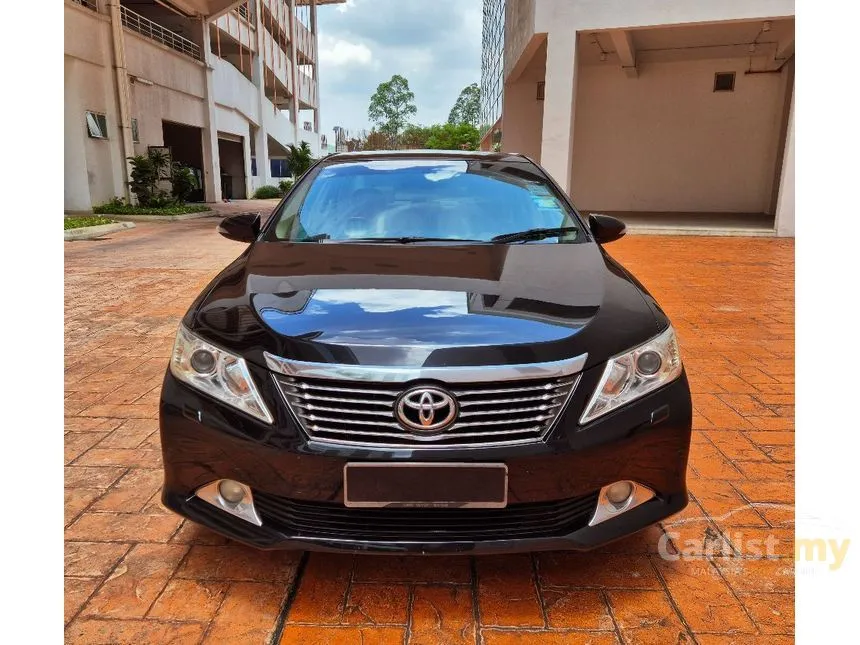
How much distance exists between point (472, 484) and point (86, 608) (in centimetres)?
127

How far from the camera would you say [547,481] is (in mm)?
1740

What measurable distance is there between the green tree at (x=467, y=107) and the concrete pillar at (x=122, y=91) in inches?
2750

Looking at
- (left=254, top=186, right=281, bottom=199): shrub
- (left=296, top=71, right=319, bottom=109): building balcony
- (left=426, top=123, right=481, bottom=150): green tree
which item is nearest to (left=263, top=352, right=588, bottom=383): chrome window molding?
(left=254, top=186, right=281, bottom=199): shrub

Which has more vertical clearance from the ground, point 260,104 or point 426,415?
point 260,104

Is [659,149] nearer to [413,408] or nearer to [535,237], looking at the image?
[535,237]

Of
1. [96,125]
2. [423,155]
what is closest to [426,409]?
[423,155]

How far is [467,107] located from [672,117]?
73.7 metres

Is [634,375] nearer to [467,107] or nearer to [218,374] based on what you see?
[218,374]

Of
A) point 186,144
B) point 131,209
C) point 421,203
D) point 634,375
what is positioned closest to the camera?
point 634,375

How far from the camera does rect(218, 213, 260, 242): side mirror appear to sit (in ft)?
9.71

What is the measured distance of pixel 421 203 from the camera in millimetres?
2914

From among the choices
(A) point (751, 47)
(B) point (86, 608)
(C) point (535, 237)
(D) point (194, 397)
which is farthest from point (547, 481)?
(A) point (751, 47)

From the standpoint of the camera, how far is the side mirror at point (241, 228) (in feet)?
9.71

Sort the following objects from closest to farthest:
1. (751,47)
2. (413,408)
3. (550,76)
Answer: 1. (413,408)
2. (550,76)
3. (751,47)
